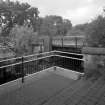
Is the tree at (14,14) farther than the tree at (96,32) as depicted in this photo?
Yes

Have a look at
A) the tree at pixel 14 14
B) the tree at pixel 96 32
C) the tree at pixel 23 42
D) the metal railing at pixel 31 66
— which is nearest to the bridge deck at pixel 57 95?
the metal railing at pixel 31 66

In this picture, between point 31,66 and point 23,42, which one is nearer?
point 31,66

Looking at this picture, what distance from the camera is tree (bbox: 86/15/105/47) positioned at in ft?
18.7

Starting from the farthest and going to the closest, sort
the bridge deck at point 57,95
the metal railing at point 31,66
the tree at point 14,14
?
the tree at point 14,14 → the metal railing at point 31,66 → the bridge deck at point 57,95

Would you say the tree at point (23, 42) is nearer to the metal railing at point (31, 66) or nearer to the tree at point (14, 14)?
the metal railing at point (31, 66)

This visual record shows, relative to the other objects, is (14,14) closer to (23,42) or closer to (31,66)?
(23,42)

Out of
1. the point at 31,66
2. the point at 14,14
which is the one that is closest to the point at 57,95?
the point at 31,66

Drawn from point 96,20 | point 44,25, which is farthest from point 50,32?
point 96,20

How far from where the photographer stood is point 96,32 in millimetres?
5957

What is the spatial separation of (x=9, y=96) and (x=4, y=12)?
1824 cm

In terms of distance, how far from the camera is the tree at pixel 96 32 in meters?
5.69

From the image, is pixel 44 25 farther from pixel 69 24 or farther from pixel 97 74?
pixel 97 74

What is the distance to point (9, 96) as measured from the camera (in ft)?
8.66

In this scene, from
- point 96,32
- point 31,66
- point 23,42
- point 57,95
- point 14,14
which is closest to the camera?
point 57,95
